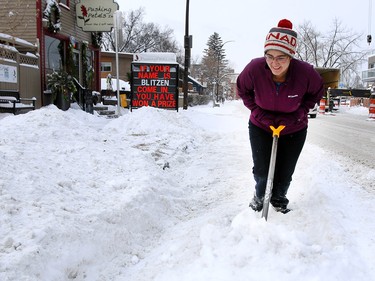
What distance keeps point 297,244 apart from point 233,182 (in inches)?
93.2

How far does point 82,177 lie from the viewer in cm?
421

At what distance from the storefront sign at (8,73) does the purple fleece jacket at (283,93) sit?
353 inches

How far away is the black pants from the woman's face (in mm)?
611

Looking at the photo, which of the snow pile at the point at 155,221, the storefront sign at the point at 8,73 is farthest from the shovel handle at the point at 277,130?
the storefront sign at the point at 8,73

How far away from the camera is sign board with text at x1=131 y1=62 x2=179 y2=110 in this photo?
12273 mm

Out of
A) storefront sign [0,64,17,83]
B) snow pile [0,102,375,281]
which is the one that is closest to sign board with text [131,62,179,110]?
storefront sign [0,64,17,83]

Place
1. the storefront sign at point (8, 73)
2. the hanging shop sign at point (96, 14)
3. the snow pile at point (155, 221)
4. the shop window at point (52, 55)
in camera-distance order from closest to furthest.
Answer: the snow pile at point (155, 221) → the storefront sign at point (8, 73) → the shop window at point (52, 55) → the hanging shop sign at point (96, 14)

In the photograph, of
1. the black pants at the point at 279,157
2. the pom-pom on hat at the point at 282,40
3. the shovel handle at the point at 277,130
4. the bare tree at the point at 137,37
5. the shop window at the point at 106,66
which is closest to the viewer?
the pom-pom on hat at the point at 282,40

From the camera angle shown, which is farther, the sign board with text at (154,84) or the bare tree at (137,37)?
the bare tree at (137,37)

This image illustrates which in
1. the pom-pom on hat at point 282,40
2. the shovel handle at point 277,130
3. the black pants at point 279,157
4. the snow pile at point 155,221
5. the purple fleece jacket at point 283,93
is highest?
the pom-pom on hat at point 282,40

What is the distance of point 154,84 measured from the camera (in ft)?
40.5

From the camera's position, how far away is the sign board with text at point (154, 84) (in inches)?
483

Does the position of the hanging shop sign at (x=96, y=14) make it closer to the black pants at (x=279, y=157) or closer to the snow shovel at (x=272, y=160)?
the black pants at (x=279, y=157)

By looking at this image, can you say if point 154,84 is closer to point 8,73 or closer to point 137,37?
point 8,73
